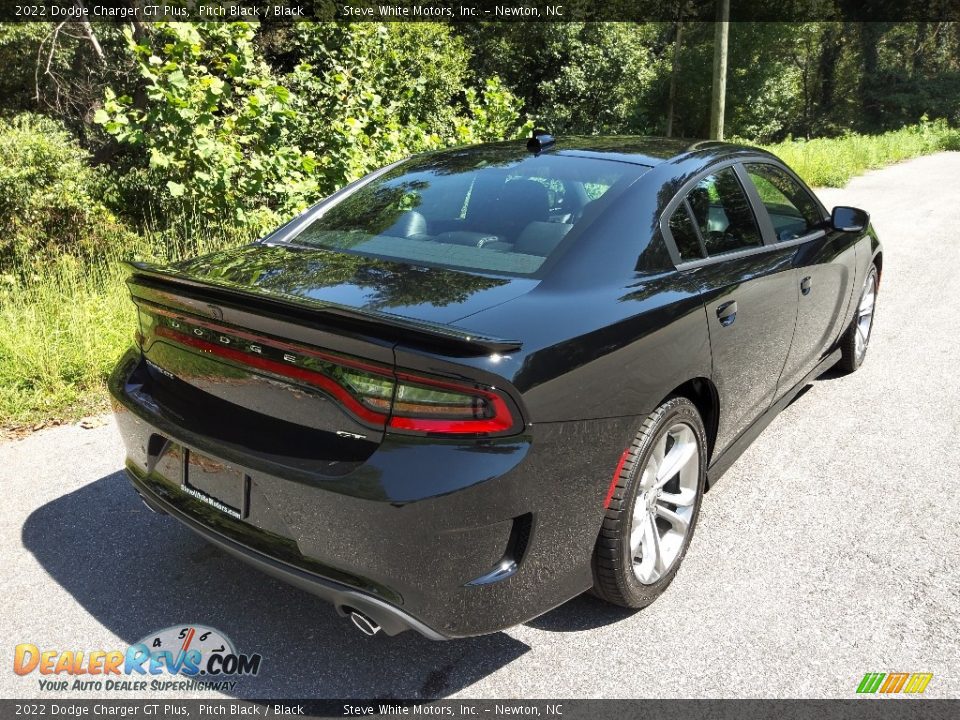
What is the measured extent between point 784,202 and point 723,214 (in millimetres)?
951

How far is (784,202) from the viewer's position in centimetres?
402

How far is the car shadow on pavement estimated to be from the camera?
2.41 meters

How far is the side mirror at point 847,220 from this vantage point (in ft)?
13.4

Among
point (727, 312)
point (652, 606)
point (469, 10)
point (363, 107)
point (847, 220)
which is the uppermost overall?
point (469, 10)

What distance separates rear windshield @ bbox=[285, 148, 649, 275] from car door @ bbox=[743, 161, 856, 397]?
103 centimetres

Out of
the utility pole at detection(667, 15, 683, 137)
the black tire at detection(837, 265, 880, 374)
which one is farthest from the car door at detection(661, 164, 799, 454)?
the utility pole at detection(667, 15, 683, 137)

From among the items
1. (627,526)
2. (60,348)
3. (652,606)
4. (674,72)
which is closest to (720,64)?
(60,348)

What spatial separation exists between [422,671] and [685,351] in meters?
1.37

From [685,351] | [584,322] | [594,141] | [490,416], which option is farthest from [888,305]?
[490,416]

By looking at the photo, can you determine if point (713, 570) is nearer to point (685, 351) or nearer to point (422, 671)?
point (685, 351)

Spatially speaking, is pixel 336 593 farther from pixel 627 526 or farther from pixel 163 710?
pixel 627 526

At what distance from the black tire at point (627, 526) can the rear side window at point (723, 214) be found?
0.79m

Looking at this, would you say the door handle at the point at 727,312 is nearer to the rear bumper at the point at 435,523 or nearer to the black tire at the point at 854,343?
the rear bumper at the point at 435,523

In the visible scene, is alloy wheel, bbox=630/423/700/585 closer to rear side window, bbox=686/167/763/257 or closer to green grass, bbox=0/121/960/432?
rear side window, bbox=686/167/763/257
